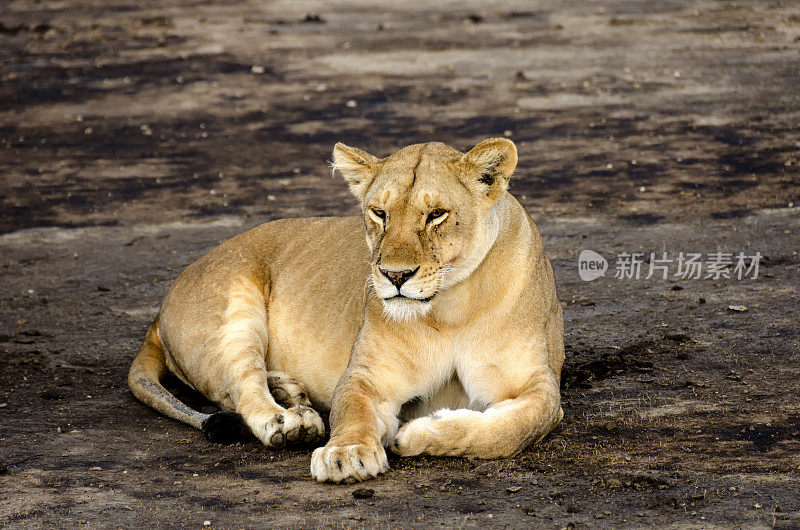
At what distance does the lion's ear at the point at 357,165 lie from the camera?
519 centimetres

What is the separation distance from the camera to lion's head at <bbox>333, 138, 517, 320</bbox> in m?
4.61

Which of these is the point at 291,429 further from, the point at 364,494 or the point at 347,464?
the point at 364,494

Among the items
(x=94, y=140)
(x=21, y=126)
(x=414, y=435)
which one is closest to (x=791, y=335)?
(x=414, y=435)

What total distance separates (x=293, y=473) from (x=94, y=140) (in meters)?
8.52

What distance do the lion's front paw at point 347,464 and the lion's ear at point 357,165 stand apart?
4.12 ft

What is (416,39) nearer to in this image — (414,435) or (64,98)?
(64,98)

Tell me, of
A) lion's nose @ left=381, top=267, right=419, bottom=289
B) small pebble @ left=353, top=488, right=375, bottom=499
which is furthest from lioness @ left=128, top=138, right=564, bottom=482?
small pebble @ left=353, top=488, right=375, bottom=499

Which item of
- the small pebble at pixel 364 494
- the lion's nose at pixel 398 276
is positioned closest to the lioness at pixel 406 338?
the lion's nose at pixel 398 276

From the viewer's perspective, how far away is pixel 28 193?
Answer: 10758 mm

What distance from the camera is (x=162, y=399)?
18.5ft

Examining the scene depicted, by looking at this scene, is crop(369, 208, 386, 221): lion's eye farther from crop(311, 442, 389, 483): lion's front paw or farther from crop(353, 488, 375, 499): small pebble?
crop(353, 488, 375, 499): small pebble

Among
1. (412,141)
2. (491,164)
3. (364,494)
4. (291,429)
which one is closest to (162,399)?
(291,429)

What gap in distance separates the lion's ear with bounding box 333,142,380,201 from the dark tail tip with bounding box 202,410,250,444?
1.15 metres

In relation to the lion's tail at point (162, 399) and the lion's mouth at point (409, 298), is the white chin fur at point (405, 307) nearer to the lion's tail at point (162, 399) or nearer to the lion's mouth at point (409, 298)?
the lion's mouth at point (409, 298)
